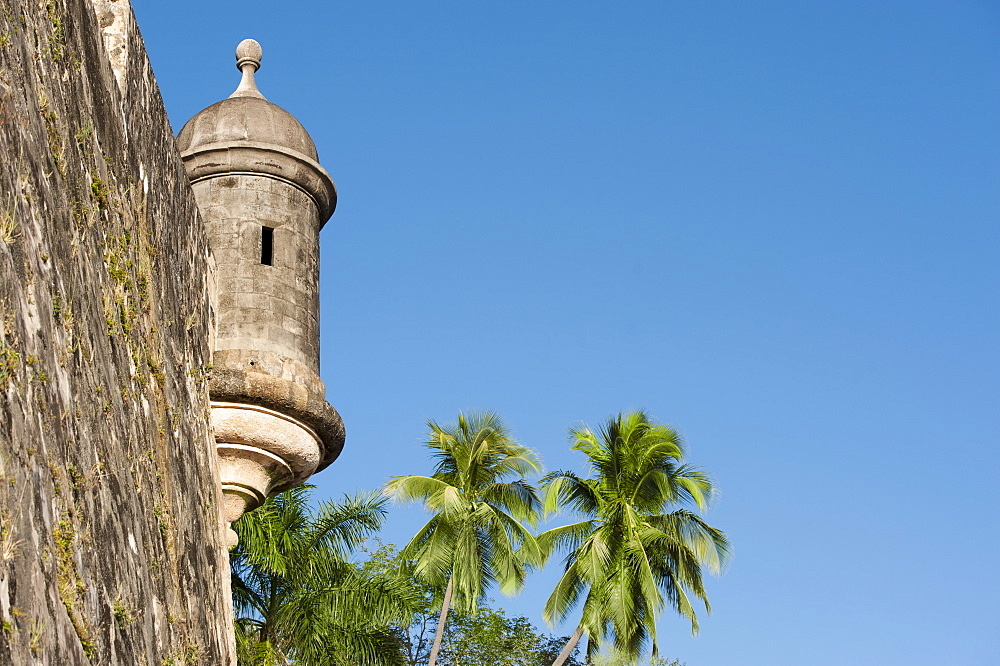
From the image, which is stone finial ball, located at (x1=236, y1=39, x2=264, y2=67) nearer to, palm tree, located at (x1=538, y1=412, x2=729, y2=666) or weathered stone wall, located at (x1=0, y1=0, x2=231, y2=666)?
weathered stone wall, located at (x1=0, y1=0, x2=231, y2=666)

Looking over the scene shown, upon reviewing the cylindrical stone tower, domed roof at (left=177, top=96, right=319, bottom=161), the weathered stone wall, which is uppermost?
domed roof at (left=177, top=96, right=319, bottom=161)

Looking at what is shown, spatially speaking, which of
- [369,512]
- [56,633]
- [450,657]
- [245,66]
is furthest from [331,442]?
[450,657]

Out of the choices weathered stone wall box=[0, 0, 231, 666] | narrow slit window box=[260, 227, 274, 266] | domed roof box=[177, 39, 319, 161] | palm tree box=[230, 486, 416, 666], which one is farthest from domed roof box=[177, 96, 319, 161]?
palm tree box=[230, 486, 416, 666]

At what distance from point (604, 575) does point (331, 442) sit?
1342 centimetres

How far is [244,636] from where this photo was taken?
17.1m

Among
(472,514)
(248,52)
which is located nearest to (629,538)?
(472,514)

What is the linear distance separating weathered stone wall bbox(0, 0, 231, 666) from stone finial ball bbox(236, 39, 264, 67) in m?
2.88

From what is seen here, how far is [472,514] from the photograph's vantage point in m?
22.4

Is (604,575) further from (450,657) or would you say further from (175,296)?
(175,296)

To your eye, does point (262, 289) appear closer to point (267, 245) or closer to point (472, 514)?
point (267, 245)

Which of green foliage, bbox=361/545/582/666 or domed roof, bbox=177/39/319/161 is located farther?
green foliage, bbox=361/545/582/666

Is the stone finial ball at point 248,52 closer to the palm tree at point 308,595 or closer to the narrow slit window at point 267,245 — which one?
the narrow slit window at point 267,245

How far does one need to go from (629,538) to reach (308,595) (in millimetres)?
5835

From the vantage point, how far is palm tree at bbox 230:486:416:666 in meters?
17.9
